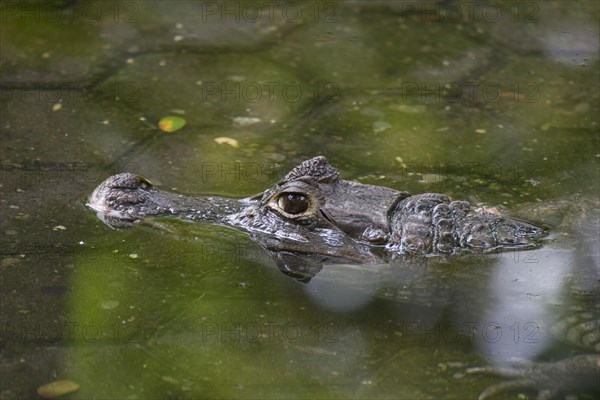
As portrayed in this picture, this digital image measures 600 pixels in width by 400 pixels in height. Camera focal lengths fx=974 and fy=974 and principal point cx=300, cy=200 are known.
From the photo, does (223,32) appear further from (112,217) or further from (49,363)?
(49,363)

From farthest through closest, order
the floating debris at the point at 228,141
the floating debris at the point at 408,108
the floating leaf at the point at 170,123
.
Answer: the floating debris at the point at 408,108, the floating leaf at the point at 170,123, the floating debris at the point at 228,141

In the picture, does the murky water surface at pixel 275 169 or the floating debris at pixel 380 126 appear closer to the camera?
the murky water surface at pixel 275 169

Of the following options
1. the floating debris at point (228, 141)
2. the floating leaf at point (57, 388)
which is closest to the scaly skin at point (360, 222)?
the floating debris at point (228, 141)

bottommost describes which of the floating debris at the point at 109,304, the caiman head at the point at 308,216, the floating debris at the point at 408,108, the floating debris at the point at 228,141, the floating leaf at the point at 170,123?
the floating debris at the point at 109,304

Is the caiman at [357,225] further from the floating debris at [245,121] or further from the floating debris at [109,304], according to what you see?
the floating debris at [245,121]

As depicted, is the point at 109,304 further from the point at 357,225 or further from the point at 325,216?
the point at 357,225

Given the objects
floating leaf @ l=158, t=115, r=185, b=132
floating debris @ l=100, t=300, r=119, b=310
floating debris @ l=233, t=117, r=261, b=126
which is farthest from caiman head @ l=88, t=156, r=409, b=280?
floating debris @ l=233, t=117, r=261, b=126
